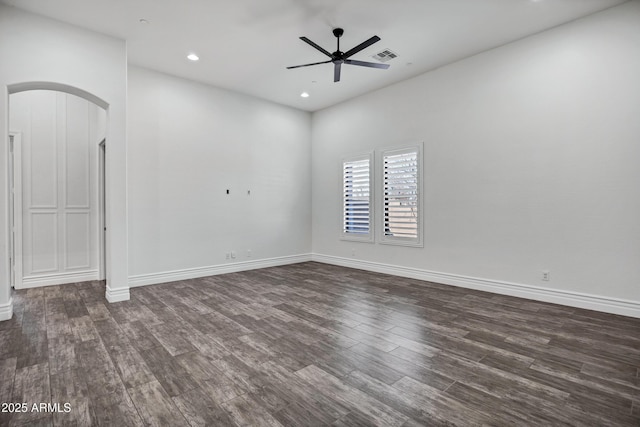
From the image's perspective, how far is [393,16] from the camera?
144 inches

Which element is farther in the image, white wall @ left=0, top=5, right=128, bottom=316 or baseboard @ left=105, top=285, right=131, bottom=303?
baseboard @ left=105, top=285, right=131, bottom=303

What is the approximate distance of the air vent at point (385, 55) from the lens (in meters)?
4.49

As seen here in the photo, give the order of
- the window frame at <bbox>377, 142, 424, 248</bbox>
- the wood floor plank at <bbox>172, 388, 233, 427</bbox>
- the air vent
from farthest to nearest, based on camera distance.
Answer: the window frame at <bbox>377, 142, 424, 248</bbox> → the air vent → the wood floor plank at <bbox>172, 388, 233, 427</bbox>

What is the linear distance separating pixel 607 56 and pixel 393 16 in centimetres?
250

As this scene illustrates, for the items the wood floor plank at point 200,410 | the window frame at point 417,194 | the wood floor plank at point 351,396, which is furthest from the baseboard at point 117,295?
the window frame at point 417,194

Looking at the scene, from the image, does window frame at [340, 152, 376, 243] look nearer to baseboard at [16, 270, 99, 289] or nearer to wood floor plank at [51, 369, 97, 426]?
baseboard at [16, 270, 99, 289]

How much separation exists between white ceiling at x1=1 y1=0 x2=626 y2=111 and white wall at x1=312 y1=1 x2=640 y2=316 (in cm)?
38

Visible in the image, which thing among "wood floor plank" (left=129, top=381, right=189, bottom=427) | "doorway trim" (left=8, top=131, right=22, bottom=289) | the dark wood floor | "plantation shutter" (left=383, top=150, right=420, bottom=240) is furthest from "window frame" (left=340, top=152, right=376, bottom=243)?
"doorway trim" (left=8, top=131, right=22, bottom=289)

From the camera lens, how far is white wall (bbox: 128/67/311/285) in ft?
16.2

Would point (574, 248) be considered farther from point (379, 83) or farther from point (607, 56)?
point (379, 83)

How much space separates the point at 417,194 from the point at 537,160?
176 centimetres

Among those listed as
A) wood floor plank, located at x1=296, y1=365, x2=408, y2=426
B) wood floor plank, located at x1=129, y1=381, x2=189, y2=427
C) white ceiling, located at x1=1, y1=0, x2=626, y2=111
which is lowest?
wood floor plank, located at x1=129, y1=381, x2=189, y2=427

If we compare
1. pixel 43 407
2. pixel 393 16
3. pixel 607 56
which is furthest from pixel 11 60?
pixel 607 56

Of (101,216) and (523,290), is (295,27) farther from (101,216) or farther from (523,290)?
(523,290)
